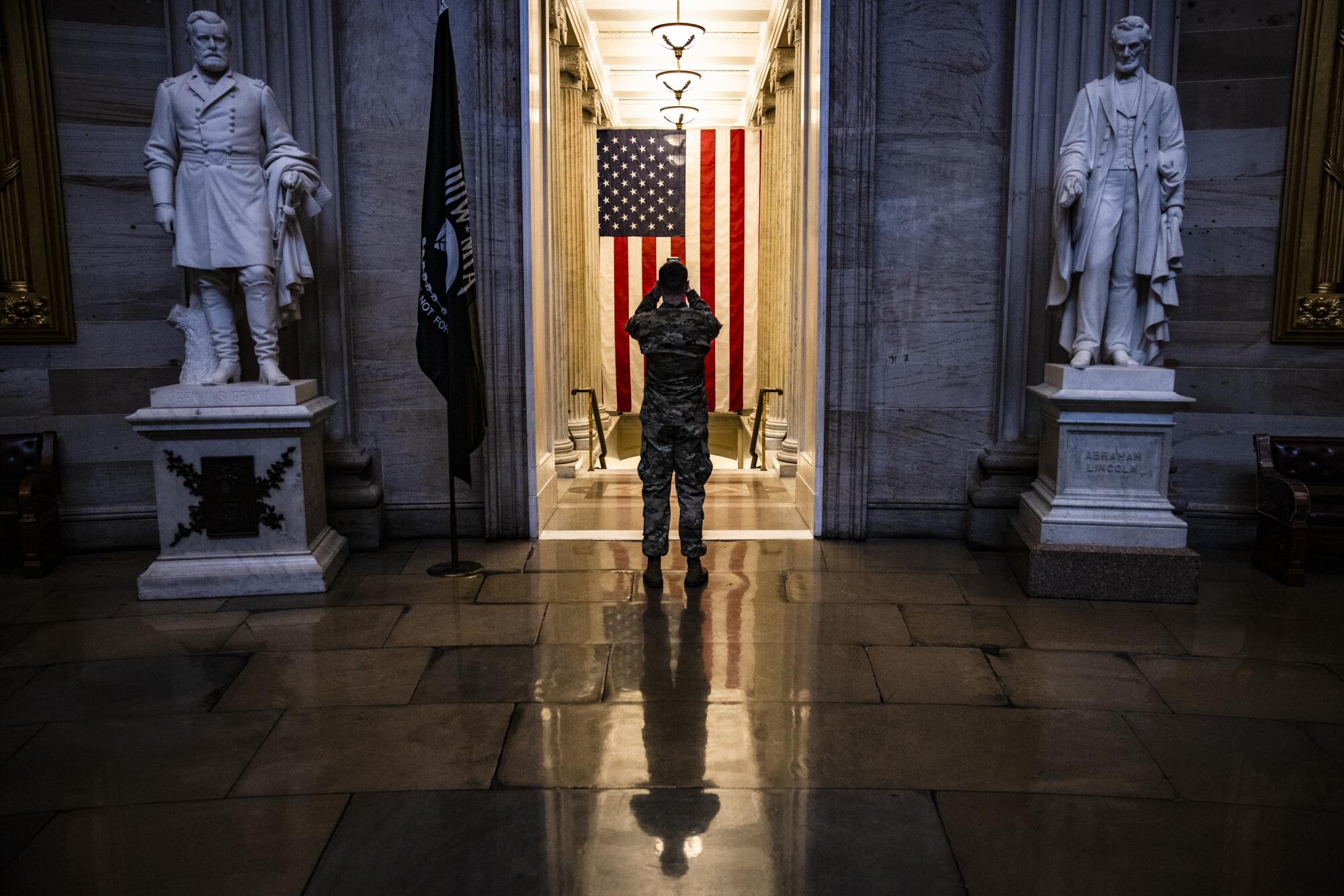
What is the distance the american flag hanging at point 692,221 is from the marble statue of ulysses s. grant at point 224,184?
27.0 feet

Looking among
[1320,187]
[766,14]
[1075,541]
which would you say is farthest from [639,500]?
[766,14]

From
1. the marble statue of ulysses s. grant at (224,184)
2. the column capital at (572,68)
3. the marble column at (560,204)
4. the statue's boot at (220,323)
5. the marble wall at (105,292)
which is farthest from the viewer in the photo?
the column capital at (572,68)

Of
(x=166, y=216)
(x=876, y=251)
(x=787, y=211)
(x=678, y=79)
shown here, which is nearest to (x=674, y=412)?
(x=876, y=251)

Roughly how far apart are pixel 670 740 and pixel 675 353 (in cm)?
239

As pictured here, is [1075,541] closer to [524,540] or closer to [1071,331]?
[1071,331]

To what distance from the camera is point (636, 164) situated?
13.6 m

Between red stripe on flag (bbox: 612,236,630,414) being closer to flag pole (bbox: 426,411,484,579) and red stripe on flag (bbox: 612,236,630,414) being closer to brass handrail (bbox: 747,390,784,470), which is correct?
brass handrail (bbox: 747,390,784,470)

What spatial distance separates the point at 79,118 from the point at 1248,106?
770 centimetres

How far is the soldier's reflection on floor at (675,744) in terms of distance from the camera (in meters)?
3.13

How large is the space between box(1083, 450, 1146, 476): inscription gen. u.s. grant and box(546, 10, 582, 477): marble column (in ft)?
14.9

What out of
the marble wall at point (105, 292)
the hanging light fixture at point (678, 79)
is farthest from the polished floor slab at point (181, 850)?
the hanging light fixture at point (678, 79)

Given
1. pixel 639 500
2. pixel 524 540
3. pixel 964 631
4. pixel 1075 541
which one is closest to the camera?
pixel 964 631

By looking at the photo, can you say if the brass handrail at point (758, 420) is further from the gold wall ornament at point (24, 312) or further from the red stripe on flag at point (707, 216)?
the gold wall ornament at point (24, 312)

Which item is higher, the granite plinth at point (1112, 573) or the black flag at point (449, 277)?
the black flag at point (449, 277)
